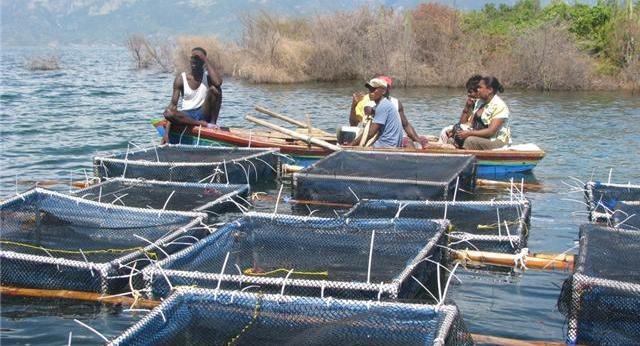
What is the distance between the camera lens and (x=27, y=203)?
746cm

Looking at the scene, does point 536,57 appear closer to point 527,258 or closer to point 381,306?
point 527,258

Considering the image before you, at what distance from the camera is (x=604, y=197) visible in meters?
8.23

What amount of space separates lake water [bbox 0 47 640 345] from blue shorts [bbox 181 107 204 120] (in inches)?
39.3

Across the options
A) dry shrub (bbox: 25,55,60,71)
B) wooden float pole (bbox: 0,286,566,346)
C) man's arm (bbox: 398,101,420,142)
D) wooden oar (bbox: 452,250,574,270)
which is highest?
man's arm (bbox: 398,101,420,142)

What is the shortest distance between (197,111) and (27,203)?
5500mm

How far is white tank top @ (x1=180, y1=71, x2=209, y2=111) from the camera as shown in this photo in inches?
497

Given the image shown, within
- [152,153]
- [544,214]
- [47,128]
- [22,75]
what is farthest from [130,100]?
[544,214]

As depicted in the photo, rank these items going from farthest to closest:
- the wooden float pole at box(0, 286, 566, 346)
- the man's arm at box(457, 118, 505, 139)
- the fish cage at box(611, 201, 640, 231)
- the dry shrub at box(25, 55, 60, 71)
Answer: the dry shrub at box(25, 55, 60, 71)
the man's arm at box(457, 118, 505, 139)
the fish cage at box(611, 201, 640, 231)
the wooden float pole at box(0, 286, 566, 346)

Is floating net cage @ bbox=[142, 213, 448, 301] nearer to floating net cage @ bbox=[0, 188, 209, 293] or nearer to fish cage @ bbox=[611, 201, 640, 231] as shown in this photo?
floating net cage @ bbox=[0, 188, 209, 293]

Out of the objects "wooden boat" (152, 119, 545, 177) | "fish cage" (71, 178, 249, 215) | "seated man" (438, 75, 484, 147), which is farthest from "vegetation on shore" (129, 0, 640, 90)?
"fish cage" (71, 178, 249, 215)

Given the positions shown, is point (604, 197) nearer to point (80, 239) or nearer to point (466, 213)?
point (466, 213)

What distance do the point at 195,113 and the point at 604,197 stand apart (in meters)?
6.82

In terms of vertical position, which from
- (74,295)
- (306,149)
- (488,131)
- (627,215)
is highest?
(488,131)

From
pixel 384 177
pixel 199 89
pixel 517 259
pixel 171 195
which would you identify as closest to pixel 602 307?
pixel 517 259
